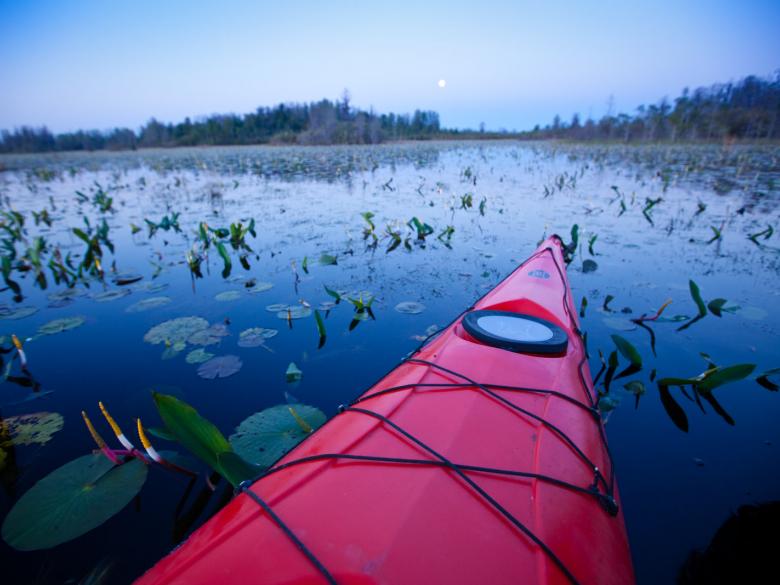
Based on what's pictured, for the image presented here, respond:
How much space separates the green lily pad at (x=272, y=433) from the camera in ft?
5.19

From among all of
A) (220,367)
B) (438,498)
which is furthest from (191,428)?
(220,367)

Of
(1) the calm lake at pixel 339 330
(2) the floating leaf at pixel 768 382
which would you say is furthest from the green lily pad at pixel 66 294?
(2) the floating leaf at pixel 768 382

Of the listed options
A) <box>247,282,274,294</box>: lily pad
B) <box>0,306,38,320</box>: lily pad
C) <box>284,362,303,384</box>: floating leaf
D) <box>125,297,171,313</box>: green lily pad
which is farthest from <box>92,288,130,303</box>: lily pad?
<box>284,362,303,384</box>: floating leaf

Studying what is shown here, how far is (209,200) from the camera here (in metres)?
7.31

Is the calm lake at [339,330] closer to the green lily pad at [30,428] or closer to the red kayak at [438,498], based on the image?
the green lily pad at [30,428]

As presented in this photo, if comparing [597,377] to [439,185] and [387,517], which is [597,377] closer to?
[387,517]

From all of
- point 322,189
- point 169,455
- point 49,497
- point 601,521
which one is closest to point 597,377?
point 601,521

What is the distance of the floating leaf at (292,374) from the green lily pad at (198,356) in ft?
1.94

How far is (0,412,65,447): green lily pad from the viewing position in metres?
1.71

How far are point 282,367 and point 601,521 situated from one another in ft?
6.42

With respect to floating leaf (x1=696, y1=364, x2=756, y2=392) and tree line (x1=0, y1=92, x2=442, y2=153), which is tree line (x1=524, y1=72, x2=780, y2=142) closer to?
tree line (x1=0, y1=92, x2=442, y2=153)

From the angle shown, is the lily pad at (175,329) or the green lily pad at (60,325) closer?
the lily pad at (175,329)

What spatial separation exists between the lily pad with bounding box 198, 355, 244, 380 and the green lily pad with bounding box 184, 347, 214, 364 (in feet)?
0.14

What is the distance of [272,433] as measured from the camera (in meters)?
1.69
